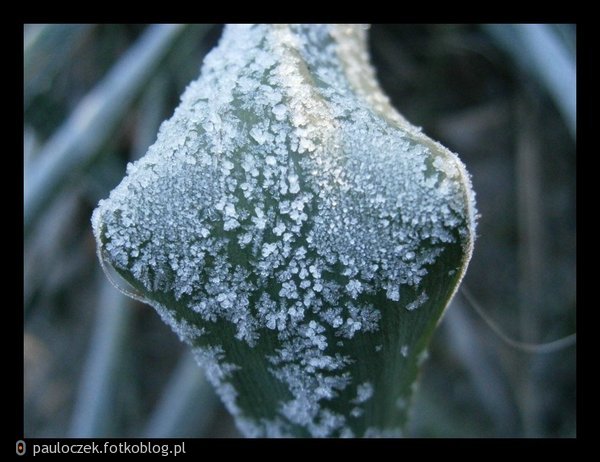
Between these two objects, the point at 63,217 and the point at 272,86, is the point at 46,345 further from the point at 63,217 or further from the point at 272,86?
the point at 272,86

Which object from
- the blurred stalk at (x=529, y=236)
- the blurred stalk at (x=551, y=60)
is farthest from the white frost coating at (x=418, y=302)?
the blurred stalk at (x=529, y=236)

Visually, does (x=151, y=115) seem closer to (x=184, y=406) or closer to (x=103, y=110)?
(x=103, y=110)

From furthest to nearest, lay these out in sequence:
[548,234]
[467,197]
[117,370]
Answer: [548,234] < [117,370] < [467,197]

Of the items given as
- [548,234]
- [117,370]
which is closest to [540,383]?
[548,234]

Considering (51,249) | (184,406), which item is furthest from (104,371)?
(51,249)

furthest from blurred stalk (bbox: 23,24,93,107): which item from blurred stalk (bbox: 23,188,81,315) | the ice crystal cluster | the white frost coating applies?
the white frost coating

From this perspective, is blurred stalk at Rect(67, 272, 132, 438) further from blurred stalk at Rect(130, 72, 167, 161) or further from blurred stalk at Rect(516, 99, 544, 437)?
blurred stalk at Rect(516, 99, 544, 437)
